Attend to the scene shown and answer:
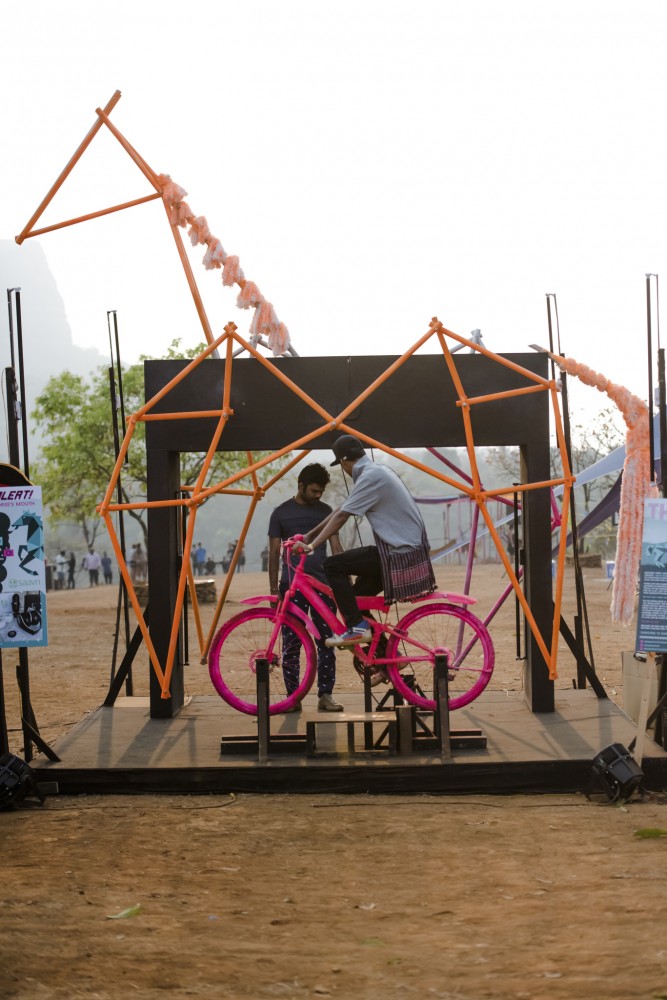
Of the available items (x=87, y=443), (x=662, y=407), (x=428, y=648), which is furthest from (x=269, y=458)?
(x=87, y=443)

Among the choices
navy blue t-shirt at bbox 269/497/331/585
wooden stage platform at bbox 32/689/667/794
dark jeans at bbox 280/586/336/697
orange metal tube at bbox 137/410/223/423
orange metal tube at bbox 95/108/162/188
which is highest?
orange metal tube at bbox 95/108/162/188

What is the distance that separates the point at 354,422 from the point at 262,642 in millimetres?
1741

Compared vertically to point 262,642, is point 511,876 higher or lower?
lower

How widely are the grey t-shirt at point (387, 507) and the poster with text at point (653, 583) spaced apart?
1.36 m

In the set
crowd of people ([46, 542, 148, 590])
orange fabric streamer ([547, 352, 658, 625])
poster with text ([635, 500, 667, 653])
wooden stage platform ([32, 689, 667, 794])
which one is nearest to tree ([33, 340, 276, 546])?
crowd of people ([46, 542, 148, 590])

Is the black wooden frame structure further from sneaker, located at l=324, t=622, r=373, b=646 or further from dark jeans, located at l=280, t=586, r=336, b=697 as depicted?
sneaker, located at l=324, t=622, r=373, b=646

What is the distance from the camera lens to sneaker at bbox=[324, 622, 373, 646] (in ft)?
22.4

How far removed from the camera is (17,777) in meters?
6.38

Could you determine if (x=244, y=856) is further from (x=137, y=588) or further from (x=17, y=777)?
(x=137, y=588)

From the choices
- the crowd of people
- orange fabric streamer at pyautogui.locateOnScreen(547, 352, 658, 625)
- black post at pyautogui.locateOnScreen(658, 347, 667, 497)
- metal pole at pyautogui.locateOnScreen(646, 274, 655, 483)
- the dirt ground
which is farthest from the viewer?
the crowd of people

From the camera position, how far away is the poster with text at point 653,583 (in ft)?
20.8

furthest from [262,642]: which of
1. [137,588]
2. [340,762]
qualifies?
[137,588]

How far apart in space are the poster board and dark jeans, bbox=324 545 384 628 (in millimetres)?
1730

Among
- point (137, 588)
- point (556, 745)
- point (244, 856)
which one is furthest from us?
point (137, 588)
